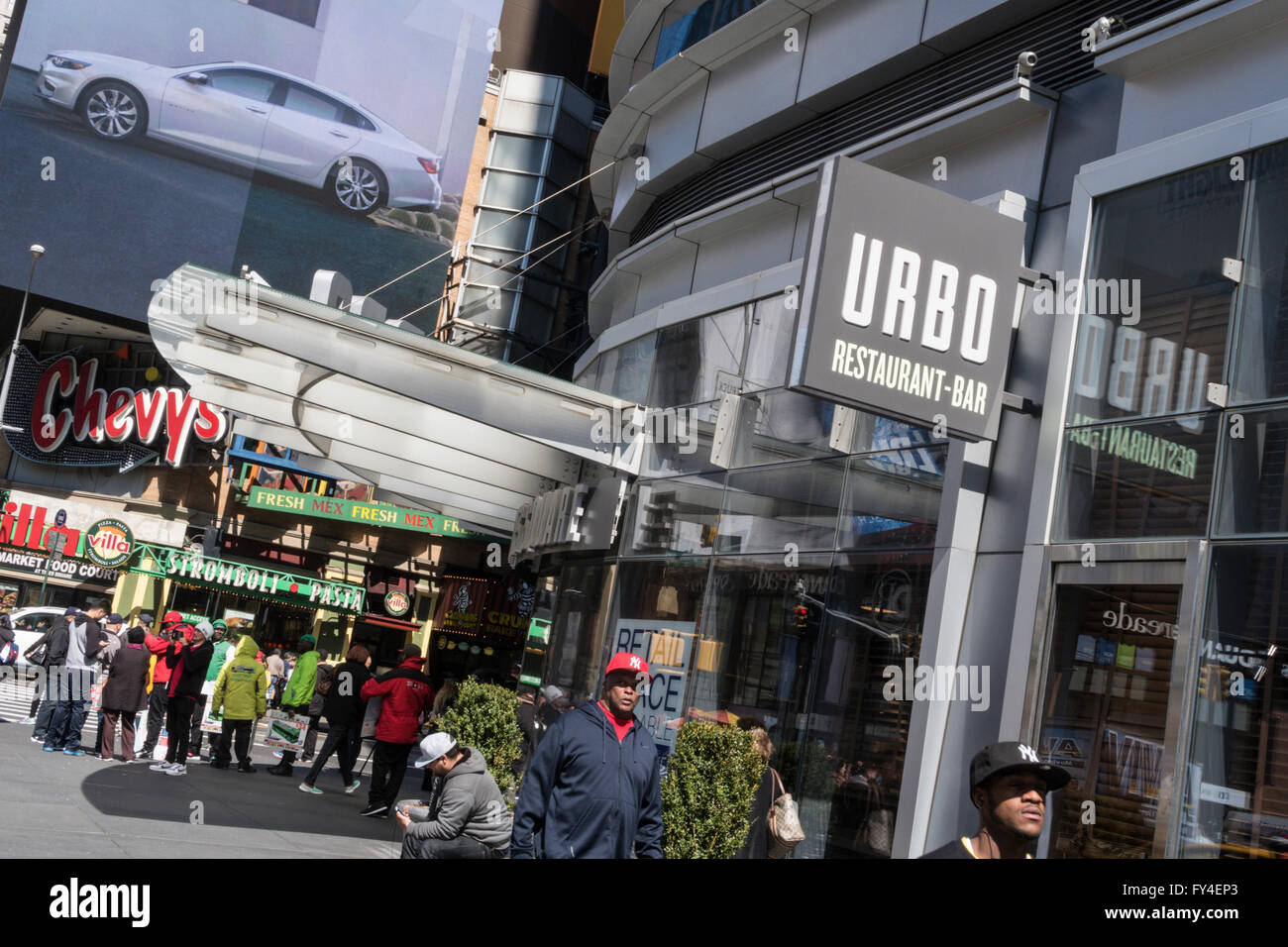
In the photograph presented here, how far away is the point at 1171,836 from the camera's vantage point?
766cm

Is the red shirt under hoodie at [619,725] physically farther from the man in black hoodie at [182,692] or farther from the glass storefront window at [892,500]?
the man in black hoodie at [182,692]

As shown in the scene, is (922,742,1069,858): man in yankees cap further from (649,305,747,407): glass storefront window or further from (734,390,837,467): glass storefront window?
(649,305,747,407): glass storefront window

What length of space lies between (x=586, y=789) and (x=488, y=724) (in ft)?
22.3

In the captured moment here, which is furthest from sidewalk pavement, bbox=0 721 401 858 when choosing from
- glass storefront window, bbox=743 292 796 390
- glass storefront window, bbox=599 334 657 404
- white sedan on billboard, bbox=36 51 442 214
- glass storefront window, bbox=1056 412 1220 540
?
white sedan on billboard, bbox=36 51 442 214

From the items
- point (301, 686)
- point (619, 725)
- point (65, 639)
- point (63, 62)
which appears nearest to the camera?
point (619, 725)

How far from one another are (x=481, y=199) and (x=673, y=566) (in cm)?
3246

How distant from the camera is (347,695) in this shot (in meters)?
15.4

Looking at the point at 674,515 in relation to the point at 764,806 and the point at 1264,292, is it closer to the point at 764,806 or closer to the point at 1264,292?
the point at 764,806

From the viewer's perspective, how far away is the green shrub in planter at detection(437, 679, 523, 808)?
1212cm

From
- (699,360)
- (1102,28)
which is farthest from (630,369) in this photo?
(1102,28)

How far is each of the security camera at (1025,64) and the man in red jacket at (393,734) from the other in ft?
29.3

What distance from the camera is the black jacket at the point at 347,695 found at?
15273 mm

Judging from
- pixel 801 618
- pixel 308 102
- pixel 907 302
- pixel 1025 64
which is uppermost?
pixel 308 102
